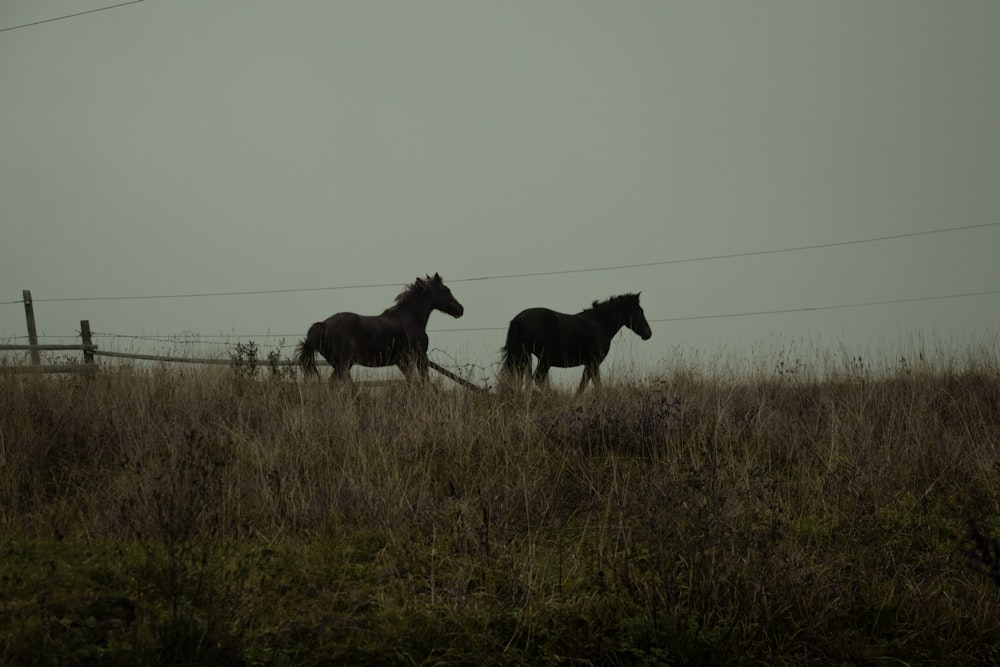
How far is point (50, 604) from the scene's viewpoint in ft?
13.3

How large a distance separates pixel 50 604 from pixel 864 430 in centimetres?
733

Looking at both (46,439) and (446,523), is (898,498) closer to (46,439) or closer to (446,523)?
(446,523)

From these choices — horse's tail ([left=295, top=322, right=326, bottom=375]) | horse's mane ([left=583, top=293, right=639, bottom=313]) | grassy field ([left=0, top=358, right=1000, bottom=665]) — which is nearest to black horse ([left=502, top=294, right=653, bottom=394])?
horse's mane ([left=583, top=293, right=639, bottom=313])

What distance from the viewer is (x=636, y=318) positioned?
49.0 ft

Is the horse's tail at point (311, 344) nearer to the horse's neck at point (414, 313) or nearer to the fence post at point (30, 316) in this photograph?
the horse's neck at point (414, 313)

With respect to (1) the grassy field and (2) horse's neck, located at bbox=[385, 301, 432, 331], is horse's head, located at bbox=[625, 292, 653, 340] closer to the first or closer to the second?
(2) horse's neck, located at bbox=[385, 301, 432, 331]

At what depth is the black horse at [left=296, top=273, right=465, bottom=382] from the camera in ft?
41.0

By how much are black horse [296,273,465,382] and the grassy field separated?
120 inches

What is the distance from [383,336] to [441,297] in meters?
1.59

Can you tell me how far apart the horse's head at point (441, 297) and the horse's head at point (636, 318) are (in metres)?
2.98

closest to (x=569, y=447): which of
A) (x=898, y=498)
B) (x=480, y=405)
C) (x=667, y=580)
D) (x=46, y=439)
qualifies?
(x=480, y=405)

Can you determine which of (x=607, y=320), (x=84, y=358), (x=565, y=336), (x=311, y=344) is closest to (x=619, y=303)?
(x=607, y=320)

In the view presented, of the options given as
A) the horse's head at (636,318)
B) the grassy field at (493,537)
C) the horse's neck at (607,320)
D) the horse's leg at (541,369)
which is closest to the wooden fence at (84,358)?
the horse's leg at (541,369)

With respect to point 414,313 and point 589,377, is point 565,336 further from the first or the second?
point 414,313
